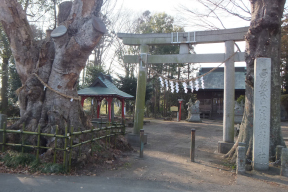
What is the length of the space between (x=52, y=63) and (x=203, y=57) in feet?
18.0

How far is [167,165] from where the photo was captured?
276 inches

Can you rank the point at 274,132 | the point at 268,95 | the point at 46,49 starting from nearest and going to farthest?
1. the point at 268,95
2. the point at 274,132
3. the point at 46,49

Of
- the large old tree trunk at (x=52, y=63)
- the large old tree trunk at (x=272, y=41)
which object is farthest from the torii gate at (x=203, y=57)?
the large old tree trunk at (x=52, y=63)

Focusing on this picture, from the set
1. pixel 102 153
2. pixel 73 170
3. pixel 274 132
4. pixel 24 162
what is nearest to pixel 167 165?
pixel 102 153

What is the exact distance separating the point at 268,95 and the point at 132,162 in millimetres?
4173

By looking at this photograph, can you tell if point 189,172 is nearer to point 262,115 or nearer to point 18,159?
point 262,115

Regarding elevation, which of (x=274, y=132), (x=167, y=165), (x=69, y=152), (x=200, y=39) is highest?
(x=200, y=39)

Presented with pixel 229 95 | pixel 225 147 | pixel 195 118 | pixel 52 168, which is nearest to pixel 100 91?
pixel 229 95

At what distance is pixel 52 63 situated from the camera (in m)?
7.78

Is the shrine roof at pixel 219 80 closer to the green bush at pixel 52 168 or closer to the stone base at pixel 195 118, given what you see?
the stone base at pixel 195 118

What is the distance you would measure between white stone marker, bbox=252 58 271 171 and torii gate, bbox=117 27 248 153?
256 cm

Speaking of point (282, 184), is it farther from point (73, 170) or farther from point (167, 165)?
point (73, 170)

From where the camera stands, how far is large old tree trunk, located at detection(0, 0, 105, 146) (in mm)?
7102

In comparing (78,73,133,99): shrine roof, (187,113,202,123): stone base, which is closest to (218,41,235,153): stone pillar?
(78,73,133,99): shrine roof
